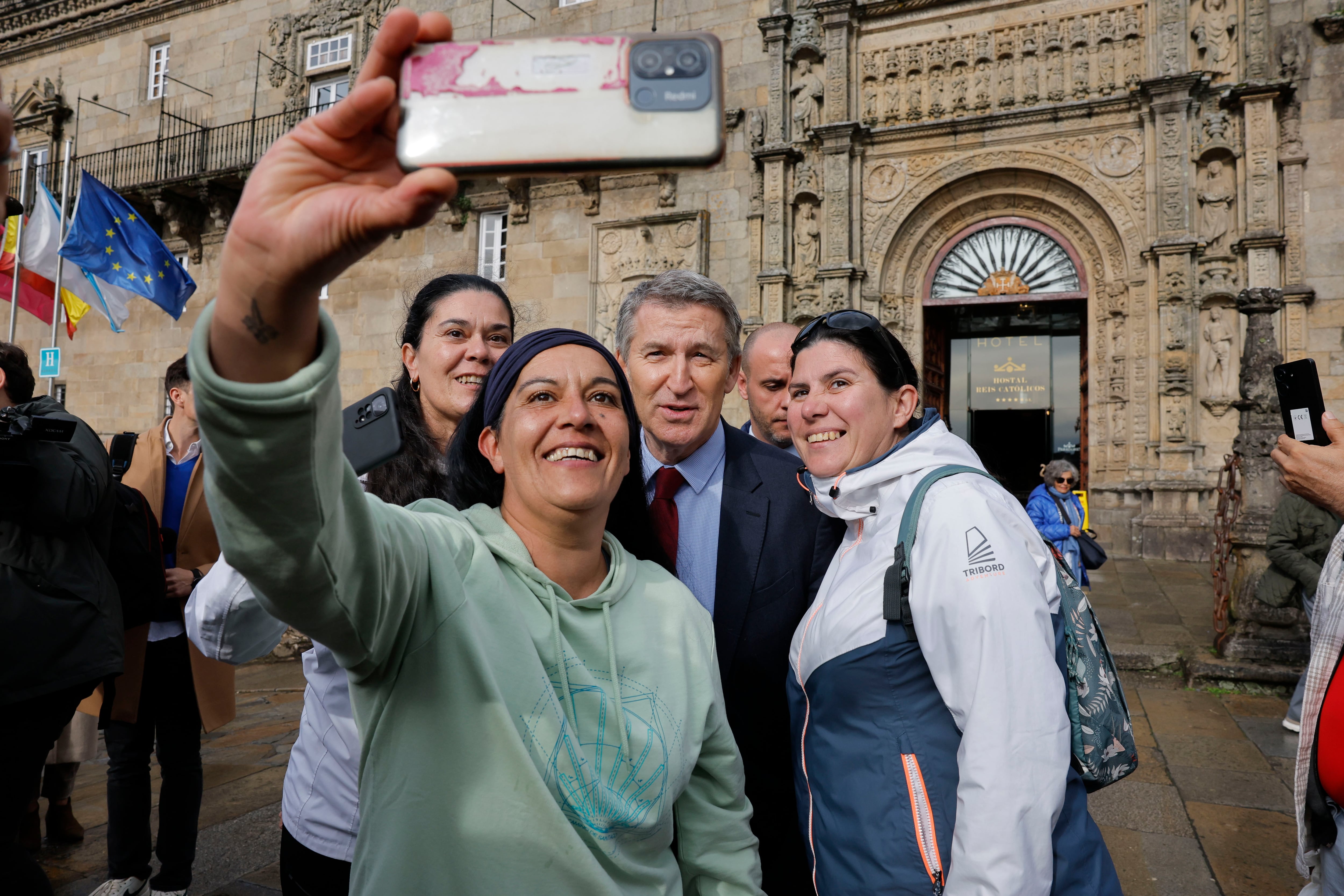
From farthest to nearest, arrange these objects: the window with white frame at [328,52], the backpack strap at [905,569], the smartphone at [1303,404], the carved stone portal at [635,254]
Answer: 1. the window with white frame at [328,52]
2. the carved stone portal at [635,254]
3. the smartphone at [1303,404]
4. the backpack strap at [905,569]

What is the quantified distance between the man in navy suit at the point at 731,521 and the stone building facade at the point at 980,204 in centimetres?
902

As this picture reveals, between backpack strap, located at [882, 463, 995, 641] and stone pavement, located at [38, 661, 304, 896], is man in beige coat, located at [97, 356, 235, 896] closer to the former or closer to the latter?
stone pavement, located at [38, 661, 304, 896]

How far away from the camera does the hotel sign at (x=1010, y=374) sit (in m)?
15.6

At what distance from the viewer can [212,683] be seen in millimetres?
3648

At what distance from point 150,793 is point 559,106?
3.68m

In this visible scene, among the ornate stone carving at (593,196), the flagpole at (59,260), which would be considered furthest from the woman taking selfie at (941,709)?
the ornate stone carving at (593,196)

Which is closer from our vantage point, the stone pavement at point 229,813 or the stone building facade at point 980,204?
the stone pavement at point 229,813

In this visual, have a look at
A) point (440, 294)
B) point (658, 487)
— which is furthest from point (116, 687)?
point (658, 487)

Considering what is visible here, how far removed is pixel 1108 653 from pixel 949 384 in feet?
49.0

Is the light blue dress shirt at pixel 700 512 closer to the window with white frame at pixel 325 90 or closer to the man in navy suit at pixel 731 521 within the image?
the man in navy suit at pixel 731 521

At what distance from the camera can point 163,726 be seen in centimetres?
356

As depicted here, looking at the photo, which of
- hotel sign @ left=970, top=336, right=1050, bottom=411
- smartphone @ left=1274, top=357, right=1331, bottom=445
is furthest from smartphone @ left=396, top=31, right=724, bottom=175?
hotel sign @ left=970, top=336, right=1050, bottom=411

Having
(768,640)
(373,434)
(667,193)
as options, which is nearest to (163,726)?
(373,434)

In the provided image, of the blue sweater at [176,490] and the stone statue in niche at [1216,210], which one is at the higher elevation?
the stone statue in niche at [1216,210]
